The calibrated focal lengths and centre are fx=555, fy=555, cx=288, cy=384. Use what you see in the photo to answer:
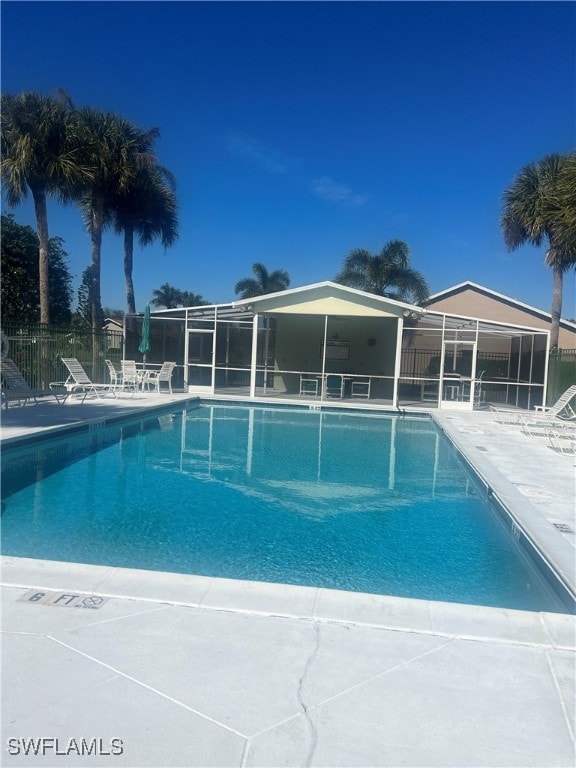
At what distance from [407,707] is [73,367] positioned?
13.8 meters

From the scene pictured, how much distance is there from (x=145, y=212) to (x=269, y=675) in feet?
72.4

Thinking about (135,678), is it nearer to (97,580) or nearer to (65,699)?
(65,699)

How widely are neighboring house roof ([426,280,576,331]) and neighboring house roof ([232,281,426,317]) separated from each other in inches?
442

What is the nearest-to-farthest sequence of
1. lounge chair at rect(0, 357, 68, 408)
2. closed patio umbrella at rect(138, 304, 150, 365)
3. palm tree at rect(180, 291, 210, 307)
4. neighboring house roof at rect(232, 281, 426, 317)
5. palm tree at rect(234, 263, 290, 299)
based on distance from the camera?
lounge chair at rect(0, 357, 68, 408) → neighboring house roof at rect(232, 281, 426, 317) → closed patio umbrella at rect(138, 304, 150, 365) → palm tree at rect(234, 263, 290, 299) → palm tree at rect(180, 291, 210, 307)

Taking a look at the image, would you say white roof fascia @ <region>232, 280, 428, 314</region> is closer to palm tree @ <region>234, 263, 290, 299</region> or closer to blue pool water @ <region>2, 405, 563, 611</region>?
blue pool water @ <region>2, 405, 563, 611</region>

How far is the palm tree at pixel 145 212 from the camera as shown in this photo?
21.3m

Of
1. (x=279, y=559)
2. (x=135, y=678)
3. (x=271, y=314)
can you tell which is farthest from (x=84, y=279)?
(x=135, y=678)

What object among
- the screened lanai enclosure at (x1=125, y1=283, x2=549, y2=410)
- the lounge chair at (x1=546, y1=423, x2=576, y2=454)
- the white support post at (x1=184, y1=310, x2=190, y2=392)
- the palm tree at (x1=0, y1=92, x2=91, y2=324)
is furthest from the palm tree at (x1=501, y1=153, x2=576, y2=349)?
the palm tree at (x1=0, y1=92, x2=91, y2=324)

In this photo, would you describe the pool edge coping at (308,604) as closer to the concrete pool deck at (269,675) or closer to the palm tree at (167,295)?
the concrete pool deck at (269,675)

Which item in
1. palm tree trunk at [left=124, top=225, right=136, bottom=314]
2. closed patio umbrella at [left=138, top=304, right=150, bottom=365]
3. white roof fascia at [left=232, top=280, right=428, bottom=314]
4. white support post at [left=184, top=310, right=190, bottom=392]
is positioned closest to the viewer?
white roof fascia at [left=232, top=280, right=428, bottom=314]

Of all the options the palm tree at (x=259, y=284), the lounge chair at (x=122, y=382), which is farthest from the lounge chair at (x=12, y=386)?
the palm tree at (x=259, y=284)

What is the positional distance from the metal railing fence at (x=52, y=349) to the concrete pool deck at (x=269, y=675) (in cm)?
1210

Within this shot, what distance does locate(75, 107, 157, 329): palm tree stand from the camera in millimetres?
19156

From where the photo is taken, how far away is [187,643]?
9.79 ft
